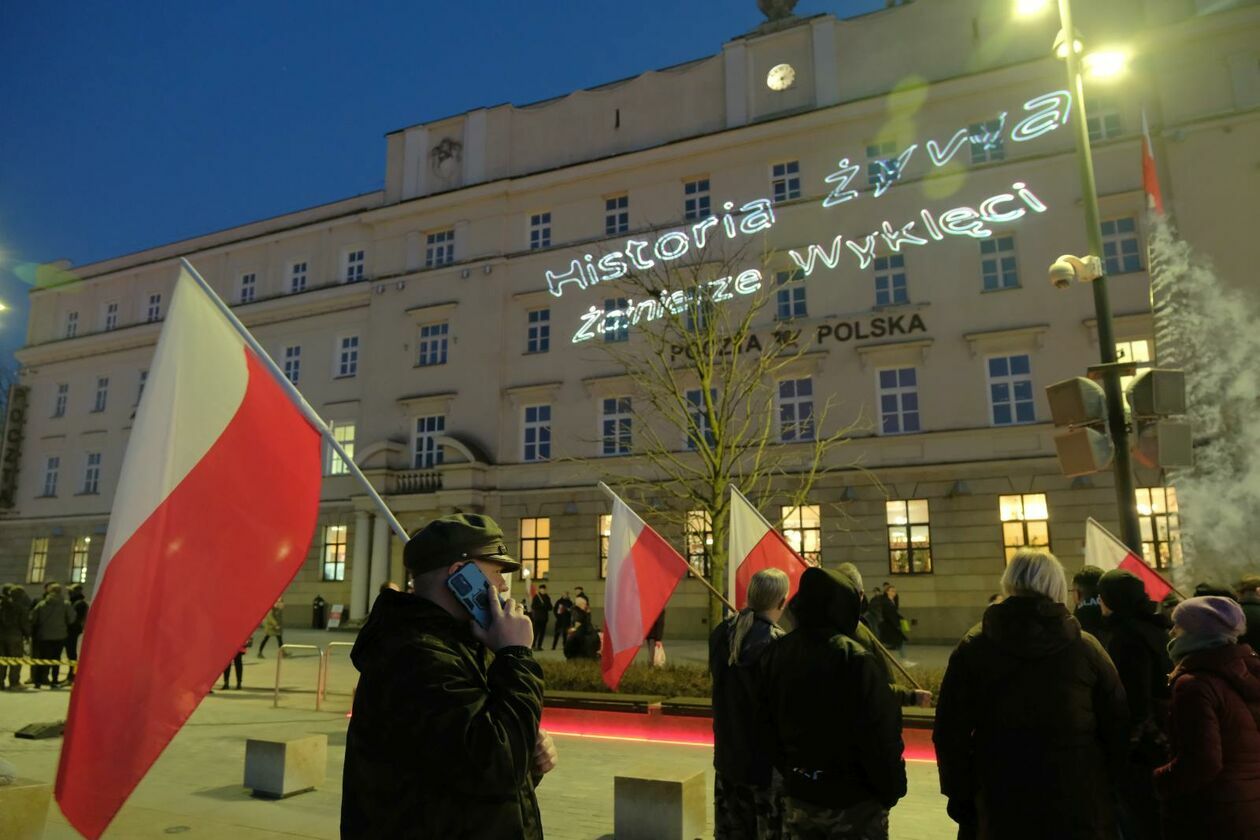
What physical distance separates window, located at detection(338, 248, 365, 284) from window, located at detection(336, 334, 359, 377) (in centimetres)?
268

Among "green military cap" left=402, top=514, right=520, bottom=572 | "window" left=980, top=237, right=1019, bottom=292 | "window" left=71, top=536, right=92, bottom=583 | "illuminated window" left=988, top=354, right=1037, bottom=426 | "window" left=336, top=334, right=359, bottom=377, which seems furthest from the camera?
"window" left=71, top=536, right=92, bottom=583

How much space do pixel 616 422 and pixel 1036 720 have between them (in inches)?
970

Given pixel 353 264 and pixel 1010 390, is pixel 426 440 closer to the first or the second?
pixel 353 264

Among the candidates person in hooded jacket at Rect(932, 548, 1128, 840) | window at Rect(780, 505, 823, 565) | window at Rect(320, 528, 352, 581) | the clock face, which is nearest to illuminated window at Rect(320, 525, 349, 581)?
window at Rect(320, 528, 352, 581)

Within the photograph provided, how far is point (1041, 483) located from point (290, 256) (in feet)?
104

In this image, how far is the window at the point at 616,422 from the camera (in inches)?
1098

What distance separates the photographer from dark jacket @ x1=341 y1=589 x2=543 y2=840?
7.70 ft

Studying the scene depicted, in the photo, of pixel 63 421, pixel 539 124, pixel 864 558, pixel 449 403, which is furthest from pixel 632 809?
pixel 63 421

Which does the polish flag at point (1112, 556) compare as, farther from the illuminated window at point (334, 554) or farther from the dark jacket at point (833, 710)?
the illuminated window at point (334, 554)

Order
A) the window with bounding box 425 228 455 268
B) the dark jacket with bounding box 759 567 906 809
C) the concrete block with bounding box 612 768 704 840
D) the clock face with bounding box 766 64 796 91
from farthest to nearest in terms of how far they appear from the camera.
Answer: the window with bounding box 425 228 455 268
the clock face with bounding box 766 64 796 91
the concrete block with bounding box 612 768 704 840
the dark jacket with bounding box 759 567 906 809

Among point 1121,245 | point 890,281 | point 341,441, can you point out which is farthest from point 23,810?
point 341,441

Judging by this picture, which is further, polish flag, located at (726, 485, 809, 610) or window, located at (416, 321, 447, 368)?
window, located at (416, 321, 447, 368)

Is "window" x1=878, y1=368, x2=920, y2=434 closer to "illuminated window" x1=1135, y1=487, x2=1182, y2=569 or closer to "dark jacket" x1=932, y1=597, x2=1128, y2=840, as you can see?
"illuminated window" x1=1135, y1=487, x2=1182, y2=569

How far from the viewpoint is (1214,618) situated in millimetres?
3693
